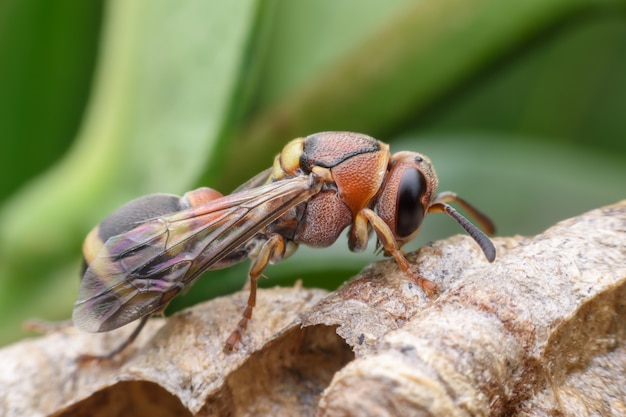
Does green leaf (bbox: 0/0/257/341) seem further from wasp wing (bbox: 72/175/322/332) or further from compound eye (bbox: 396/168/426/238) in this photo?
compound eye (bbox: 396/168/426/238)

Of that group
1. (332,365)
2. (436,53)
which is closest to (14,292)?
(332,365)

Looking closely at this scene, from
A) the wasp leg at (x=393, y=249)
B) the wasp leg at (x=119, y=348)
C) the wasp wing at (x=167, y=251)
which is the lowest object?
the wasp leg at (x=119, y=348)

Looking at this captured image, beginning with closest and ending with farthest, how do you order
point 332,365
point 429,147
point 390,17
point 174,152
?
point 332,365 → point 174,152 → point 390,17 → point 429,147

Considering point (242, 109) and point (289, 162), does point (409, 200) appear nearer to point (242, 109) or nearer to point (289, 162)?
point (289, 162)

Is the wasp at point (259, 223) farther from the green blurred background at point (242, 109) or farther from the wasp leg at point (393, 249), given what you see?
the green blurred background at point (242, 109)

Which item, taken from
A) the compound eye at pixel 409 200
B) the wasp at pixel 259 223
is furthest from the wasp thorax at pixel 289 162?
the compound eye at pixel 409 200

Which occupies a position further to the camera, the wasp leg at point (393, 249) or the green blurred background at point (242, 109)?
the green blurred background at point (242, 109)

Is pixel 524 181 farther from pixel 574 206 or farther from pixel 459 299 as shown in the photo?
pixel 459 299
